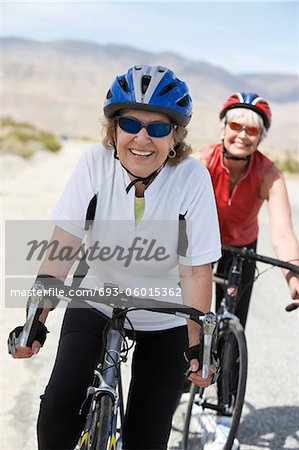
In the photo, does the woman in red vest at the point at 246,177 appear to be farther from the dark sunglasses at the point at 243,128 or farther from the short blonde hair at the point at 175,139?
the short blonde hair at the point at 175,139

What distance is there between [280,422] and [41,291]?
2891mm

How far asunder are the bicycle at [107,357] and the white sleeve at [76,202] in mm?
333

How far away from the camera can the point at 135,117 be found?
8.82 feet

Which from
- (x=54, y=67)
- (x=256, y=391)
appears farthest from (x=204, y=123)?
(x=256, y=391)

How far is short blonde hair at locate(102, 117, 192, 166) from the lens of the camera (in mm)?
2830

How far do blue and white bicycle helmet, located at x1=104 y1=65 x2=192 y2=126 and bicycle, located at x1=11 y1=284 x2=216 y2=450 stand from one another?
0.75 m

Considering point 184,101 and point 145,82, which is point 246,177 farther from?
Answer: point 145,82

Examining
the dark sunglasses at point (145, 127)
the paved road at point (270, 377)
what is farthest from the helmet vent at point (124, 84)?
the paved road at point (270, 377)

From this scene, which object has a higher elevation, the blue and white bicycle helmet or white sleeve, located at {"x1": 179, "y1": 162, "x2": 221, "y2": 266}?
the blue and white bicycle helmet

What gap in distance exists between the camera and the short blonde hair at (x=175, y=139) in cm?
283

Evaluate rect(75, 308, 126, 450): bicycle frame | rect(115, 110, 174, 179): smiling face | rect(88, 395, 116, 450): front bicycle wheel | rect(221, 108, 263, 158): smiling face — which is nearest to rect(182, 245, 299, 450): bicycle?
rect(221, 108, 263, 158): smiling face

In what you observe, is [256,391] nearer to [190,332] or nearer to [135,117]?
[190,332]

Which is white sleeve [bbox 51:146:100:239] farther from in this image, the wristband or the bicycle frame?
the bicycle frame

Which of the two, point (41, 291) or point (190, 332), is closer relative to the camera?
point (41, 291)
